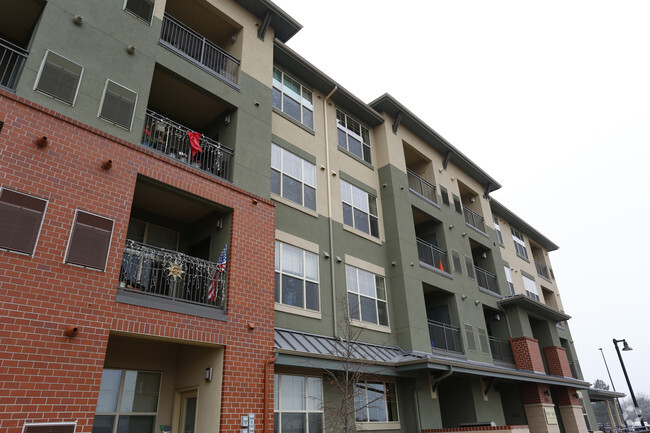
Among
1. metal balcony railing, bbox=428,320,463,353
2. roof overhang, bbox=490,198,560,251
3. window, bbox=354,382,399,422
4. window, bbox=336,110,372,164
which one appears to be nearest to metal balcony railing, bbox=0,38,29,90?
window, bbox=336,110,372,164

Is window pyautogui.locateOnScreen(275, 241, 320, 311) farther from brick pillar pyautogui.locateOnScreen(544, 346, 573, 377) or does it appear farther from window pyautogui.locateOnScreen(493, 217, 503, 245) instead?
window pyautogui.locateOnScreen(493, 217, 503, 245)

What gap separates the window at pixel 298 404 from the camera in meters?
11.8

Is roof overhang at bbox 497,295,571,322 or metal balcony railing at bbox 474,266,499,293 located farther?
metal balcony railing at bbox 474,266,499,293

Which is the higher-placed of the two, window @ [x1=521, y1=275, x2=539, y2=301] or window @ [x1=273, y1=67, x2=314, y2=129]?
window @ [x1=273, y1=67, x2=314, y2=129]

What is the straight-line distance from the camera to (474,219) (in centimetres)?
2602

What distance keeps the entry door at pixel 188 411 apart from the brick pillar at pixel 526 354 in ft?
58.7

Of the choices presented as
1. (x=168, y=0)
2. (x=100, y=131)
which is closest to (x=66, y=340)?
(x=100, y=131)

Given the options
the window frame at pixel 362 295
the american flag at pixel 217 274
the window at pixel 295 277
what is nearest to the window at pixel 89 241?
the american flag at pixel 217 274

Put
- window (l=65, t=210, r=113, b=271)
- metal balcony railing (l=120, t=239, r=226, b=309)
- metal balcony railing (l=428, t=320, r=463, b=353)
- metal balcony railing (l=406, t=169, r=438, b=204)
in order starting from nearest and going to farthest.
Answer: window (l=65, t=210, r=113, b=271), metal balcony railing (l=120, t=239, r=226, b=309), metal balcony railing (l=428, t=320, r=463, b=353), metal balcony railing (l=406, t=169, r=438, b=204)

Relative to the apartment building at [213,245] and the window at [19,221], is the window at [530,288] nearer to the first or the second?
the apartment building at [213,245]

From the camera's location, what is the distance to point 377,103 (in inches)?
808

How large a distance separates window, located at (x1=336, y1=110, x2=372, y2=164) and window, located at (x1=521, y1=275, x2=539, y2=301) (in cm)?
1746

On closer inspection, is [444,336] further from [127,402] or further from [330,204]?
[127,402]

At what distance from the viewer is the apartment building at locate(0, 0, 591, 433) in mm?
8117
